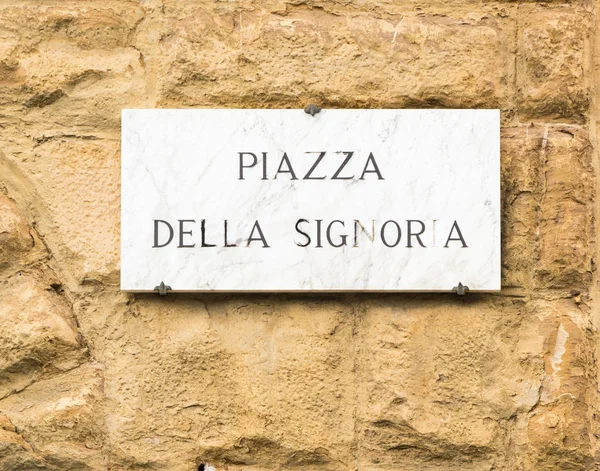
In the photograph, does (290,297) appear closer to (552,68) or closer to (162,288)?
(162,288)

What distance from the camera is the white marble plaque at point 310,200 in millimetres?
1551

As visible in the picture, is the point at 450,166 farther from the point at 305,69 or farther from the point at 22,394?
the point at 22,394

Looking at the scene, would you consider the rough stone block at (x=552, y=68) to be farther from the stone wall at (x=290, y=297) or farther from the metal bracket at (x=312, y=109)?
the metal bracket at (x=312, y=109)

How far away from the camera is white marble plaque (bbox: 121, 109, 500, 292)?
5.09 ft

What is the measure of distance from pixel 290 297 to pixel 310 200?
183mm

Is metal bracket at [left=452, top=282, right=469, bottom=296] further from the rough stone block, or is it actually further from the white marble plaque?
the rough stone block

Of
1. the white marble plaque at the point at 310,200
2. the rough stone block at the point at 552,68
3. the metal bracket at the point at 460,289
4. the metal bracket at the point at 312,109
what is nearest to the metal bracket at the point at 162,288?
the white marble plaque at the point at 310,200

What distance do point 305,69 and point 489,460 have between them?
2.59 feet

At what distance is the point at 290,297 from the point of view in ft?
5.20

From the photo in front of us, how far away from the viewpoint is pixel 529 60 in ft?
5.27

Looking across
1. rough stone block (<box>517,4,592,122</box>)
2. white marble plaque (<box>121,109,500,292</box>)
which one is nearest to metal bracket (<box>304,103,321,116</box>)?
white marble plaque (<box>121,109,500,292</box>)

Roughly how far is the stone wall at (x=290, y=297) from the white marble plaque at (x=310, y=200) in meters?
0.04

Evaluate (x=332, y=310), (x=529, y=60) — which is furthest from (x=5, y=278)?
(x=529, y=60)

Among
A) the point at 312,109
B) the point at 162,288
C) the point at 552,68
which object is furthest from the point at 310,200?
the point at 552,68
